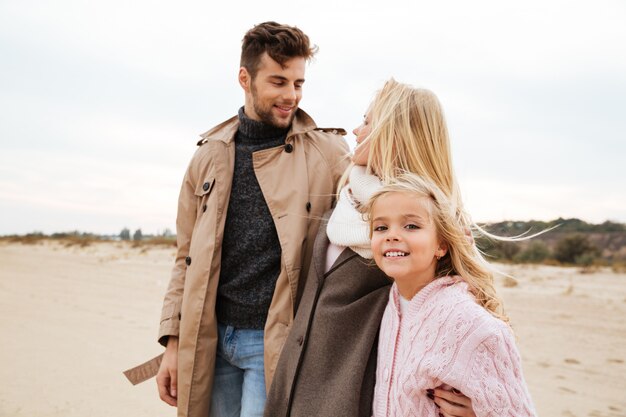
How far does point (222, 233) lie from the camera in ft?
9.05

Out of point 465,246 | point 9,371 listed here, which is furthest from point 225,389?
point 9,371

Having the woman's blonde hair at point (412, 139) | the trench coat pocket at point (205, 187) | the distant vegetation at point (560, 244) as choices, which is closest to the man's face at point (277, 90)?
the trench coat pocket at point (205, 187)

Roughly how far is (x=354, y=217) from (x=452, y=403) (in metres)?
0.74

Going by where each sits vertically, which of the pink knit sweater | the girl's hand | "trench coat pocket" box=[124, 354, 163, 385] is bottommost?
"trench coat pocket" box=[124, 354, 163, 385]

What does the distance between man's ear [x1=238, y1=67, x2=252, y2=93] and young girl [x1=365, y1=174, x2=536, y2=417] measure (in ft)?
4.04

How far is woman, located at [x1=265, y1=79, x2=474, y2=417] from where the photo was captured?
2070 mm

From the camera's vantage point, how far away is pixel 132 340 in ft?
28.0

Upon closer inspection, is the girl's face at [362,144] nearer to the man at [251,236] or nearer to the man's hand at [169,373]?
the man at [251,236]

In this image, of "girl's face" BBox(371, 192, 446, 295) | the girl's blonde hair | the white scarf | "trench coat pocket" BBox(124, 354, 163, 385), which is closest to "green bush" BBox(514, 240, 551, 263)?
"trench coat pocket" BBox(124, 354, 163, 385)

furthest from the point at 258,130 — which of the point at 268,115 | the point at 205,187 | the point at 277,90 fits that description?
the point at 205,187

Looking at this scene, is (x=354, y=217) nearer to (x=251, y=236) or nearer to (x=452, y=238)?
(x=452, y=238)

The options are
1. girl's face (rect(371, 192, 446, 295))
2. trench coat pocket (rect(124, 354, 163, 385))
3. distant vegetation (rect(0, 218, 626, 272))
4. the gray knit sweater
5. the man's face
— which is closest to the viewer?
girl's face (rect(371, 192, 446, 295))

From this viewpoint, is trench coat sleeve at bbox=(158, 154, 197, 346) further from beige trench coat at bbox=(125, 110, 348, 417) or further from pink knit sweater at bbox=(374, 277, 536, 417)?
pink knit sweater at bbox=(374, 277, 536, 417)

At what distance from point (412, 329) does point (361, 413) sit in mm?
372
